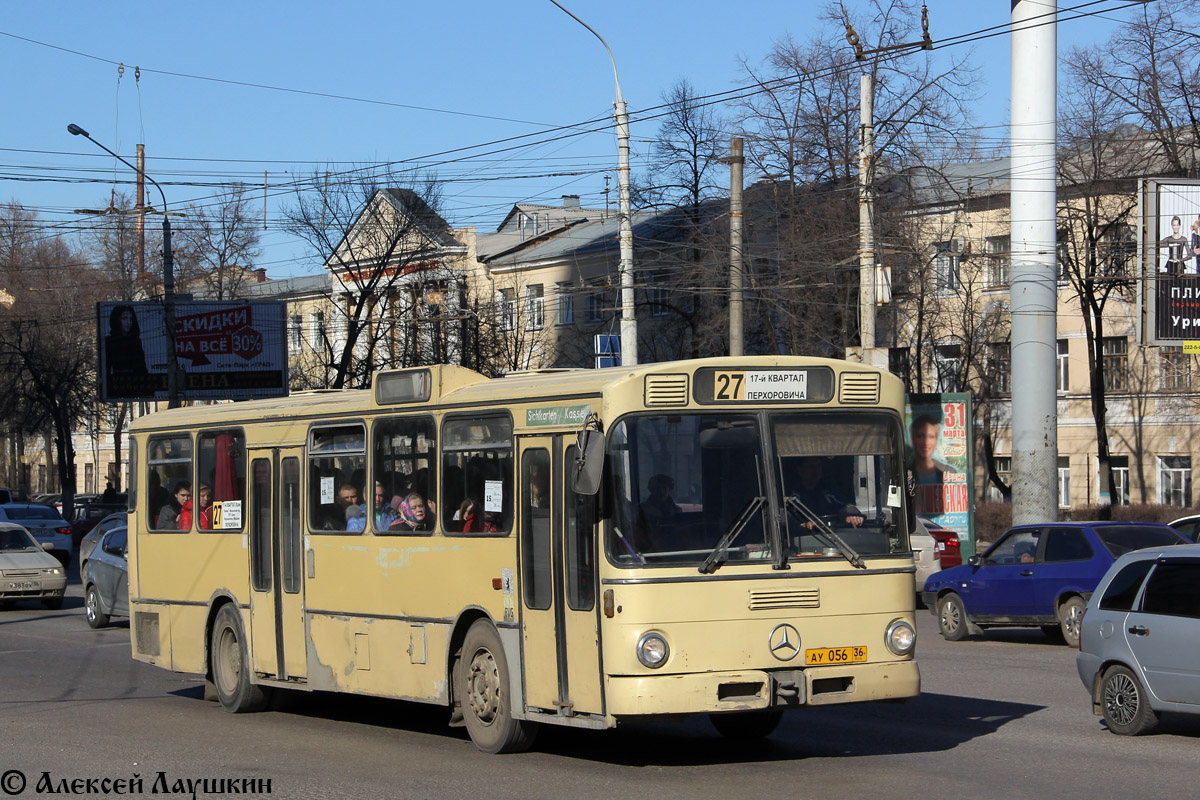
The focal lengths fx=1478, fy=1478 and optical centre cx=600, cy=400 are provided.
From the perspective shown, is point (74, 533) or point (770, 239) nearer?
point (770, 239)

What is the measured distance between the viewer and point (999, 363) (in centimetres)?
4803

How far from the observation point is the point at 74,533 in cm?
5084

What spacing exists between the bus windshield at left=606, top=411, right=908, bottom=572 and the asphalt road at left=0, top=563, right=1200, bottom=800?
1.37m

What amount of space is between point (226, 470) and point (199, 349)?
131 feet

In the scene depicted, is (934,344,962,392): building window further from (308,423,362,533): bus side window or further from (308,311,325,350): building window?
(308,423,362,533): bus side window

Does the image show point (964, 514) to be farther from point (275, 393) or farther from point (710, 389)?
point (275, 393)

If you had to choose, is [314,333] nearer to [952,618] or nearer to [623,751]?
[952,618]

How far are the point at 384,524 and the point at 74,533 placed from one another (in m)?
43.0

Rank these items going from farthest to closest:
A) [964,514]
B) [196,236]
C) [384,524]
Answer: [196,236], [964,514], [384,524]

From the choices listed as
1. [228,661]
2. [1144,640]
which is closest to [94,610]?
[228,661]

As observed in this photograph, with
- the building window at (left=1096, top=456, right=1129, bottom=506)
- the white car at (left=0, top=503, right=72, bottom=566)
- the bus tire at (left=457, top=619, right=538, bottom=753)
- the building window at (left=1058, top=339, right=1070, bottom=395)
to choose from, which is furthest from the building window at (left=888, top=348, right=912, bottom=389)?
the bus tire at (left=457, top=619, right=538, bottom=753)

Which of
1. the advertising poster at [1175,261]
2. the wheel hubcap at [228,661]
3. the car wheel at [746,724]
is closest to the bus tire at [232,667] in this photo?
the wheel hubcap at [228,661]

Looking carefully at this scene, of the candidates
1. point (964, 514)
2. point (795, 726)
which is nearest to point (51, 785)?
point (795, 726)

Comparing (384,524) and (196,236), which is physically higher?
(196,236)
